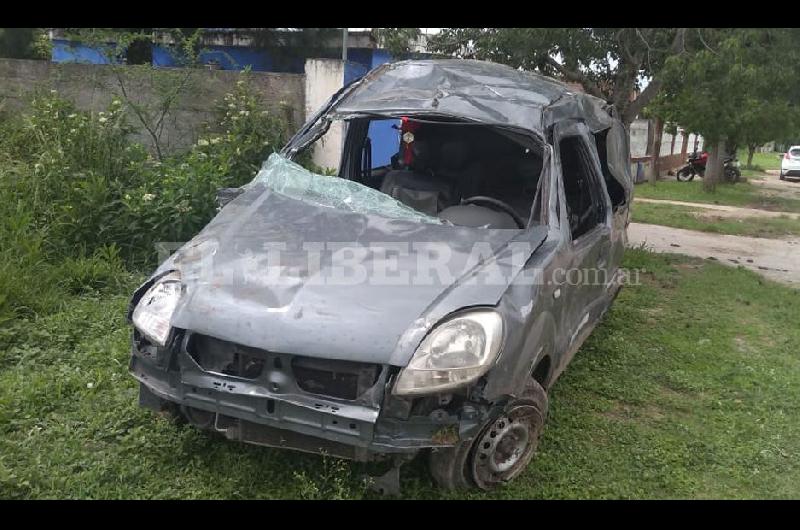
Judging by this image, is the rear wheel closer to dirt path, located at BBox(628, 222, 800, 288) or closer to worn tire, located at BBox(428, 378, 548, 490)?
dirt path, located at BBox(628, 222, 800, 288)

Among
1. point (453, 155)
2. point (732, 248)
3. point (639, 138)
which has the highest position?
point (639, 138)

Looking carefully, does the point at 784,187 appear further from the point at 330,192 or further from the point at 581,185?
the point at 330,192

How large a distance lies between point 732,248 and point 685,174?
14.7 metres

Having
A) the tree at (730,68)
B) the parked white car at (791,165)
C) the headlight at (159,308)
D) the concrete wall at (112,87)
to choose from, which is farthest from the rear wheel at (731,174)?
the headlight at (159,308)

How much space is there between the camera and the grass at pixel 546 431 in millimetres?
2736

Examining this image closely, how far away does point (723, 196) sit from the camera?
16891 millimetres

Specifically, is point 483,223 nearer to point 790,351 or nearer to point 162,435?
point 162,435

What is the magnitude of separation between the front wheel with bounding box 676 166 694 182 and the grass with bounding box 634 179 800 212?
8.26 feet

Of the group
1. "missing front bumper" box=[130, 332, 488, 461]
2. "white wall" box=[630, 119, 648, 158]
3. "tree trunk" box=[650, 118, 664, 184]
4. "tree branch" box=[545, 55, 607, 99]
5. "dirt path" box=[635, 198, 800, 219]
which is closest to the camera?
"missing front bumper" box=[130, 332, 488, 461]

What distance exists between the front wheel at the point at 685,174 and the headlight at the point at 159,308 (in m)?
22.8

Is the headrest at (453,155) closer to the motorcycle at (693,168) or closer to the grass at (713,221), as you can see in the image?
the grass at (713,221)

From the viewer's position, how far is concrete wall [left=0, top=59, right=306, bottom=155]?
6.64 meters

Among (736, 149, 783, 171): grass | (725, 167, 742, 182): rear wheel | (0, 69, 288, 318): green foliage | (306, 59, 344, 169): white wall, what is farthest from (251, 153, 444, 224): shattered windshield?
(736, 149, 783, 171): grass

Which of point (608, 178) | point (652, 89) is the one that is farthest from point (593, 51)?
point (608, 178)
